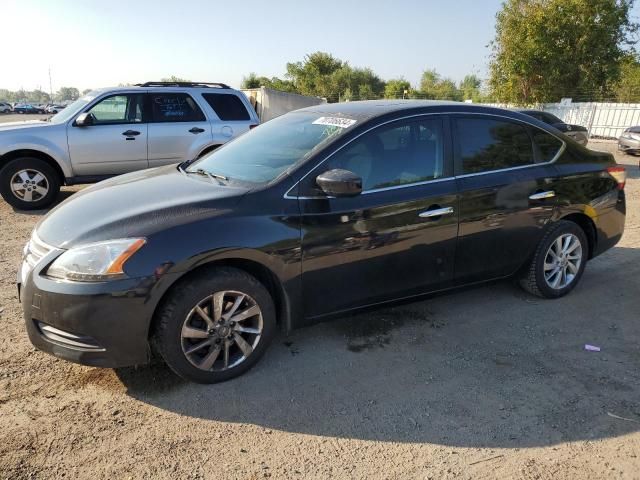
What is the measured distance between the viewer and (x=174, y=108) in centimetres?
848

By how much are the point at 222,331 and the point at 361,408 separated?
945 millimetres

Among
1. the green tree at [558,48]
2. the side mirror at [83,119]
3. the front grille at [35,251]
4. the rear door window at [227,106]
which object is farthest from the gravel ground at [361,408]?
the green tree at [558,48]

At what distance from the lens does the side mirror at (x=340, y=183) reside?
3.13 meters

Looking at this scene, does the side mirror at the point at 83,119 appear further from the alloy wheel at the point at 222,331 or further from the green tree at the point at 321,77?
the green tree at the point at 321,77

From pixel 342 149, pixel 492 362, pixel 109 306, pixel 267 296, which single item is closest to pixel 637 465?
pixel 492 362

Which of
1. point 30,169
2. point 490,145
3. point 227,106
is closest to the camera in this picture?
point 490,145

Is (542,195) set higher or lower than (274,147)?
→ lower

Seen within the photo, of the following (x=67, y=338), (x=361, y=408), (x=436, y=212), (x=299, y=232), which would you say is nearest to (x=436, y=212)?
(x=436, y=212)

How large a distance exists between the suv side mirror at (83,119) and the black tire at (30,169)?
797mm

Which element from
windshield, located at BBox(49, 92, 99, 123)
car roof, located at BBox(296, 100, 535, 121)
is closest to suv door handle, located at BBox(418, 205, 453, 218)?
car roof, located at BBox(296, 100, 535, 121)

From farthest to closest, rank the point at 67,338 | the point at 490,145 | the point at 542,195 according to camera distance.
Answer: the point at 542,195 → the point at 490,145 → the point at 67,338

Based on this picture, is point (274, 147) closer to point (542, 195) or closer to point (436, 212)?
point (436, 212)

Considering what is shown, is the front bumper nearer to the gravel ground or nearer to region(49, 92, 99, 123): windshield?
the gravel ground

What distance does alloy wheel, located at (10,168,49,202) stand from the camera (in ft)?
25.3
